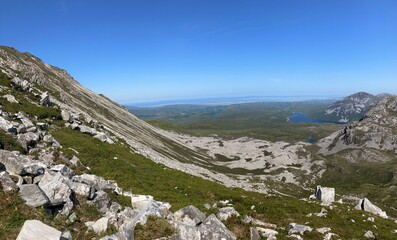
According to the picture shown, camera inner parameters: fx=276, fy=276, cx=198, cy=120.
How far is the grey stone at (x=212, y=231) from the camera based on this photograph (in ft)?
47.1

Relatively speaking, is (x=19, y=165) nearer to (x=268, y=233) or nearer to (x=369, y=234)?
(x=268, y=233)

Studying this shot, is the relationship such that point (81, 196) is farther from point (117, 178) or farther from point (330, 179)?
point (330, 179)

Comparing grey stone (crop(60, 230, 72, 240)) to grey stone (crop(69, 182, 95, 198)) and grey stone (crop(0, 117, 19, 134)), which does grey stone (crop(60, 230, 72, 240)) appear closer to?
grey stone (crop(69, 182, 95, 198))

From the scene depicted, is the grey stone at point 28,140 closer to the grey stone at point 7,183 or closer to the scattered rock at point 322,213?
the grey stone at point 7,183

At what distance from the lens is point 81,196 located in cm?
1744

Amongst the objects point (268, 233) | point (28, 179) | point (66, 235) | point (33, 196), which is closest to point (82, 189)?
point (28, 179)

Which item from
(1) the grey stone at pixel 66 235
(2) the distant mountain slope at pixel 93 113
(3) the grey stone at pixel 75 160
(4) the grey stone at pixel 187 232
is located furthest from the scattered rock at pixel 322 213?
(2) the distant mountain slope at pixel 93 113

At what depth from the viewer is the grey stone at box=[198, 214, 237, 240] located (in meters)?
14.4

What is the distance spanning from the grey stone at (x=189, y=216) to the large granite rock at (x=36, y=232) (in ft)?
22.5

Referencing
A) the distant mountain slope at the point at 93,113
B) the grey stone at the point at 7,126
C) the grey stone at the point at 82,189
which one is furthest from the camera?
the distant mountain slope at the point at 93,113

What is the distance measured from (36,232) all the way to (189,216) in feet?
26.4

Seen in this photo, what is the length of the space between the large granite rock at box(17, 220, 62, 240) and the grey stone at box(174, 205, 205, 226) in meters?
6.86

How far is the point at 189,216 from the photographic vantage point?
644 inches

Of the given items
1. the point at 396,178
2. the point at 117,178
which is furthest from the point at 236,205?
the point at 396,178
